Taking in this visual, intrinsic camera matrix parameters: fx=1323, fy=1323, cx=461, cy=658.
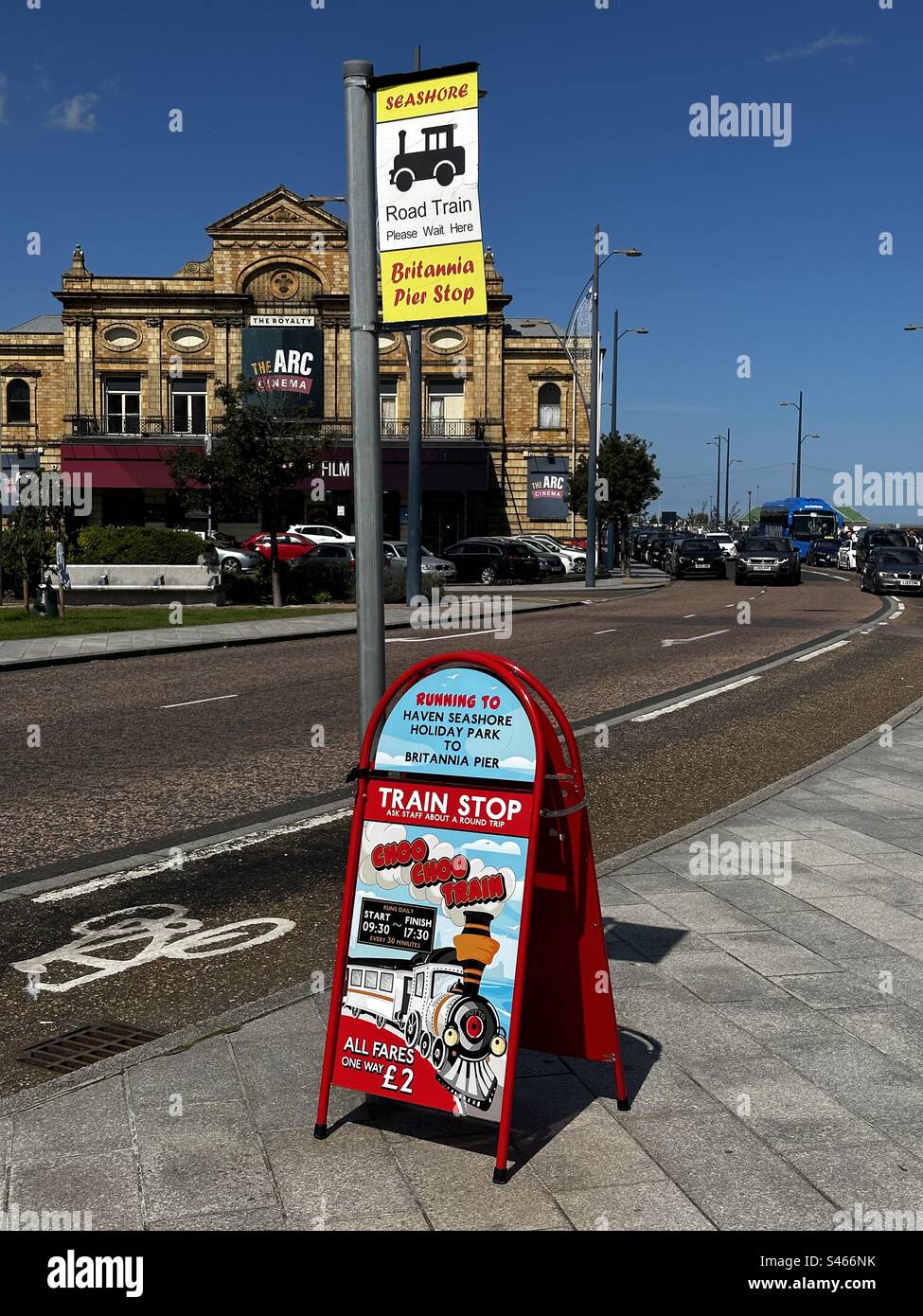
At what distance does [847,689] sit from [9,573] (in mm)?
18187

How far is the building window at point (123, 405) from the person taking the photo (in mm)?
57125

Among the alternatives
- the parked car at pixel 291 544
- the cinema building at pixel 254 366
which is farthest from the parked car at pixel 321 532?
the cinema building at pixel 254 366

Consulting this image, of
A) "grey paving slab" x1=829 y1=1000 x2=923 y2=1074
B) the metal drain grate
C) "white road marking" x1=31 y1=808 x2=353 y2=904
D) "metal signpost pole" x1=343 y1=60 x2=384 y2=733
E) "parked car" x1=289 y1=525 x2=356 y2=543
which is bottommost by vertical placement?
"white road marking" x1=31 y1=808 x2=353 y2=904

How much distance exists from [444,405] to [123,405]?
14.0 m

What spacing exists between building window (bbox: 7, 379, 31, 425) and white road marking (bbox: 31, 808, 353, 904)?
181ft

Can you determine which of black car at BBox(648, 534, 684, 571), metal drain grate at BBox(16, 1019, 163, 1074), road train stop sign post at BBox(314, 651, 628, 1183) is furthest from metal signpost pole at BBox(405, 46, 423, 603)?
black car at BBox(648, 534, 684, 571)

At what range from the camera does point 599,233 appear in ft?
135

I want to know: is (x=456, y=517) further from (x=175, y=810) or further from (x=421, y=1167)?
(x=421, y=1167)

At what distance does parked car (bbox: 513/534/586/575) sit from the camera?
52812 mm

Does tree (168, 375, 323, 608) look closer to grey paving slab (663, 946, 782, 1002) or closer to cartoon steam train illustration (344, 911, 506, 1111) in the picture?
grey paving slab (663, 946, 782, 1002)

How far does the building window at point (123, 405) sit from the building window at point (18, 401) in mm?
5018

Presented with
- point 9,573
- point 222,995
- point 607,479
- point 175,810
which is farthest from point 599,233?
point 222,995

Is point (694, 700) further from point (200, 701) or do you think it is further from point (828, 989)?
point (828, 989)

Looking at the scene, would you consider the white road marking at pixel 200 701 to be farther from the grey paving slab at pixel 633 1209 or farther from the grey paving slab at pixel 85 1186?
the grey paving slab at pixel 633 1209
